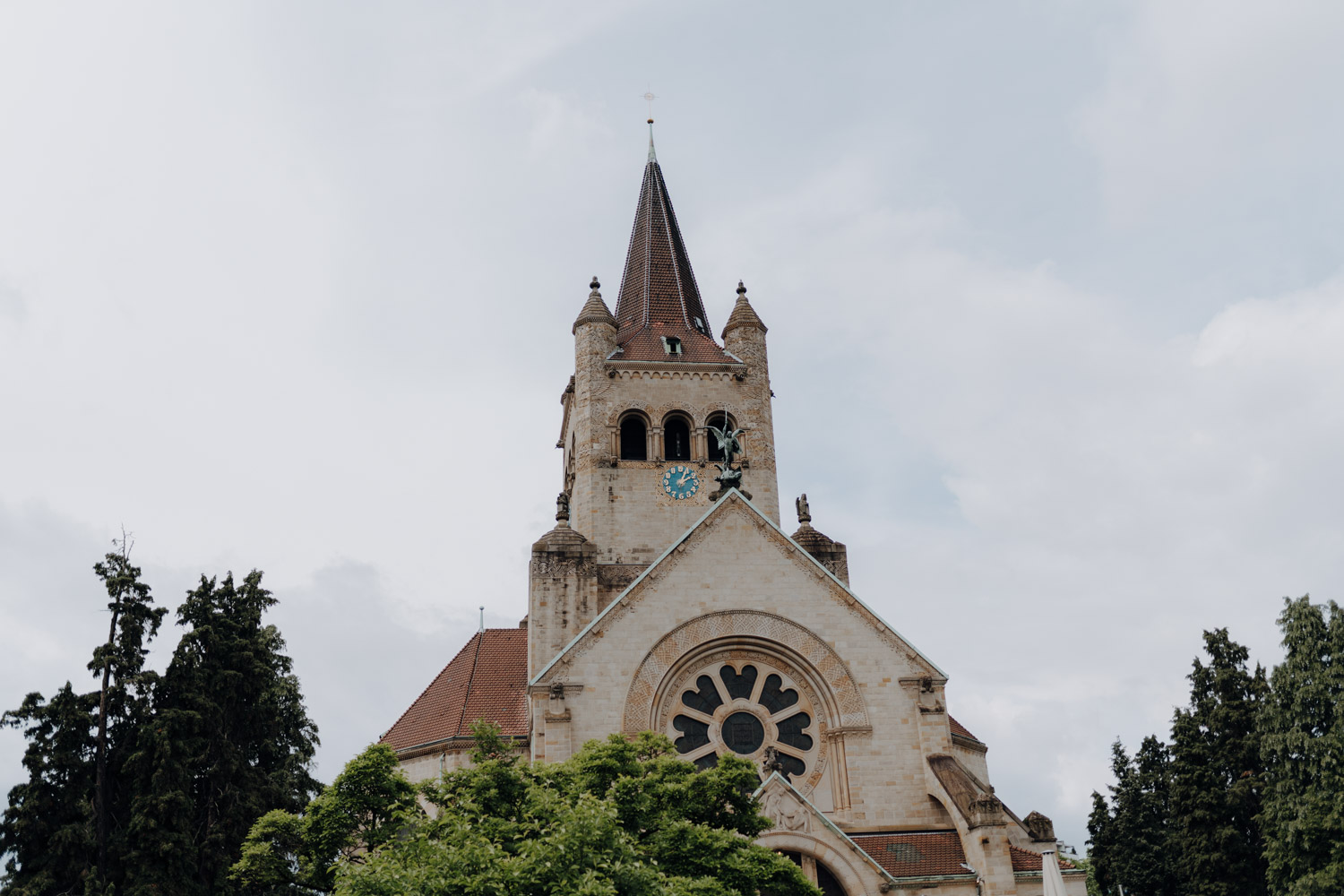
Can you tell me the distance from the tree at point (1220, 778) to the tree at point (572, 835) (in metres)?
26.8

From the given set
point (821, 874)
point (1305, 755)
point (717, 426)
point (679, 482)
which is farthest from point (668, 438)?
point (1305, 755)

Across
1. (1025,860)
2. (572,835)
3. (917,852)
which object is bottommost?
(572,835)

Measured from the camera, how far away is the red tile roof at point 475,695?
35.7 m

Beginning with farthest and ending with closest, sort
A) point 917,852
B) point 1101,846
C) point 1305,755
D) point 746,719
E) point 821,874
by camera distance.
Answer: point 1101,846 → point 1305,755 → point 746,719 → point 917,852 → point 821,874

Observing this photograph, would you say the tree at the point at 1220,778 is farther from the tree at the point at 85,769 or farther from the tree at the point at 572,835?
the tree at the point at 85,769

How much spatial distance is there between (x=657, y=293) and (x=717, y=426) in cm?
765

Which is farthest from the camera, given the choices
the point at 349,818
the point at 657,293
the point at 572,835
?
the point at 657,293

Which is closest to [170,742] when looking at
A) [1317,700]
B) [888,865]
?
[888,865]

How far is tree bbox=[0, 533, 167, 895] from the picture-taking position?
2838 cm

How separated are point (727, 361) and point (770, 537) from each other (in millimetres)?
15588

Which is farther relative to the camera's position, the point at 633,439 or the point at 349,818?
the point at 633,439

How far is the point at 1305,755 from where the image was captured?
35.0 metres

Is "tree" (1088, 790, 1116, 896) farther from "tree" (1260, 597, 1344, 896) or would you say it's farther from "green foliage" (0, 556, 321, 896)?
"green foliage" (0, 556, 321, 896)

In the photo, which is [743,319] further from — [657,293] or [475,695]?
[475,695]
